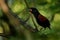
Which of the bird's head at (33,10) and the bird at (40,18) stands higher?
the bird's head at (33,10)

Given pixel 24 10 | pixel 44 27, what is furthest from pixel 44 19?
pixel 24 10

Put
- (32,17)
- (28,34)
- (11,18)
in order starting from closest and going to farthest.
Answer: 1. (11,18)
2. (28,34)
3. (32,17)

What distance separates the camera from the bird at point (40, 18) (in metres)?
1.49

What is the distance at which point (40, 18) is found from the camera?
59.1 inches

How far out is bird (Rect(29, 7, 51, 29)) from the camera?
1.49 metres

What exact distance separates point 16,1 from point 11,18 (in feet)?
1.08

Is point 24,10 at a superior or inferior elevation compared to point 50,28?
superior

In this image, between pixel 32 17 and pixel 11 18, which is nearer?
pixel 11 18

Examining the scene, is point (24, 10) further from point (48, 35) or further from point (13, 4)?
point (48, 35)

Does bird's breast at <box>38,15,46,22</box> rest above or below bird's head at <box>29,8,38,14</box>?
below

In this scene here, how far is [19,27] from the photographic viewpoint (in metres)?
1.34

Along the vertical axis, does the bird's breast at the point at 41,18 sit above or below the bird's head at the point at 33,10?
below

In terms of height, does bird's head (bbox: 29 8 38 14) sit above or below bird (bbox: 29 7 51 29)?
above

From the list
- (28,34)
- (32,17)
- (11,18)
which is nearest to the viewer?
(11,18)
